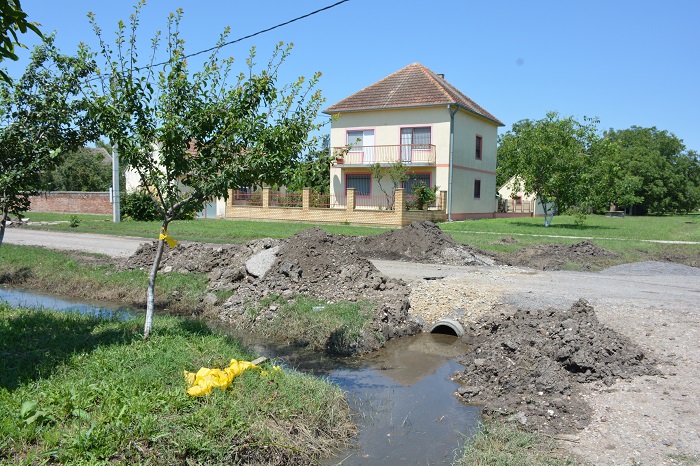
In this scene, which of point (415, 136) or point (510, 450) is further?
point (415, 136)

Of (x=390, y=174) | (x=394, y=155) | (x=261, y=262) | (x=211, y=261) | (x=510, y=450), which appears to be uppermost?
(x=394, y=155)

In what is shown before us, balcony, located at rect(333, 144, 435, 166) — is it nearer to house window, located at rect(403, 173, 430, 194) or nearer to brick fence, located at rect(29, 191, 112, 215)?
house window, located at rect(403, 173, 430, 194)

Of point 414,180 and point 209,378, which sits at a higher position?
point 414,180

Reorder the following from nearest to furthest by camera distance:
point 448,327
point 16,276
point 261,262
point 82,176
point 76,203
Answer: point 448,327 → point 261,262 → point 16,276 → point 76,203 → point 82,176

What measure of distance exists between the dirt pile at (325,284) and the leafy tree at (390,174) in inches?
756

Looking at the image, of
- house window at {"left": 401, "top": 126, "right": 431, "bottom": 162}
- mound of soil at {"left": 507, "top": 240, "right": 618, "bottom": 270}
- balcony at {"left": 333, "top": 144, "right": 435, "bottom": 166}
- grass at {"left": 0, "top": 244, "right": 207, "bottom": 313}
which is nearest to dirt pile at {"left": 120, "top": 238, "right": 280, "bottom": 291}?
grass at {"left": 0, "top": 244, "right": 207, "bottom": 313}

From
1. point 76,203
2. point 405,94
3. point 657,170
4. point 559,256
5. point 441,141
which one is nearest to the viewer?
point 559,256

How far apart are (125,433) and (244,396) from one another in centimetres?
126

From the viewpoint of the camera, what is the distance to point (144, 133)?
7.19 m

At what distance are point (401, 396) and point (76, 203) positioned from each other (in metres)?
38.1

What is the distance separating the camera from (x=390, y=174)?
32.2 meters

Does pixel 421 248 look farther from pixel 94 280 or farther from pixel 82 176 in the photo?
pixel 82 176

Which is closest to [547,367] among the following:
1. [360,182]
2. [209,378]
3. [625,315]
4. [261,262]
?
[625,315]

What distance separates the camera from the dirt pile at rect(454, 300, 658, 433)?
620 cm
